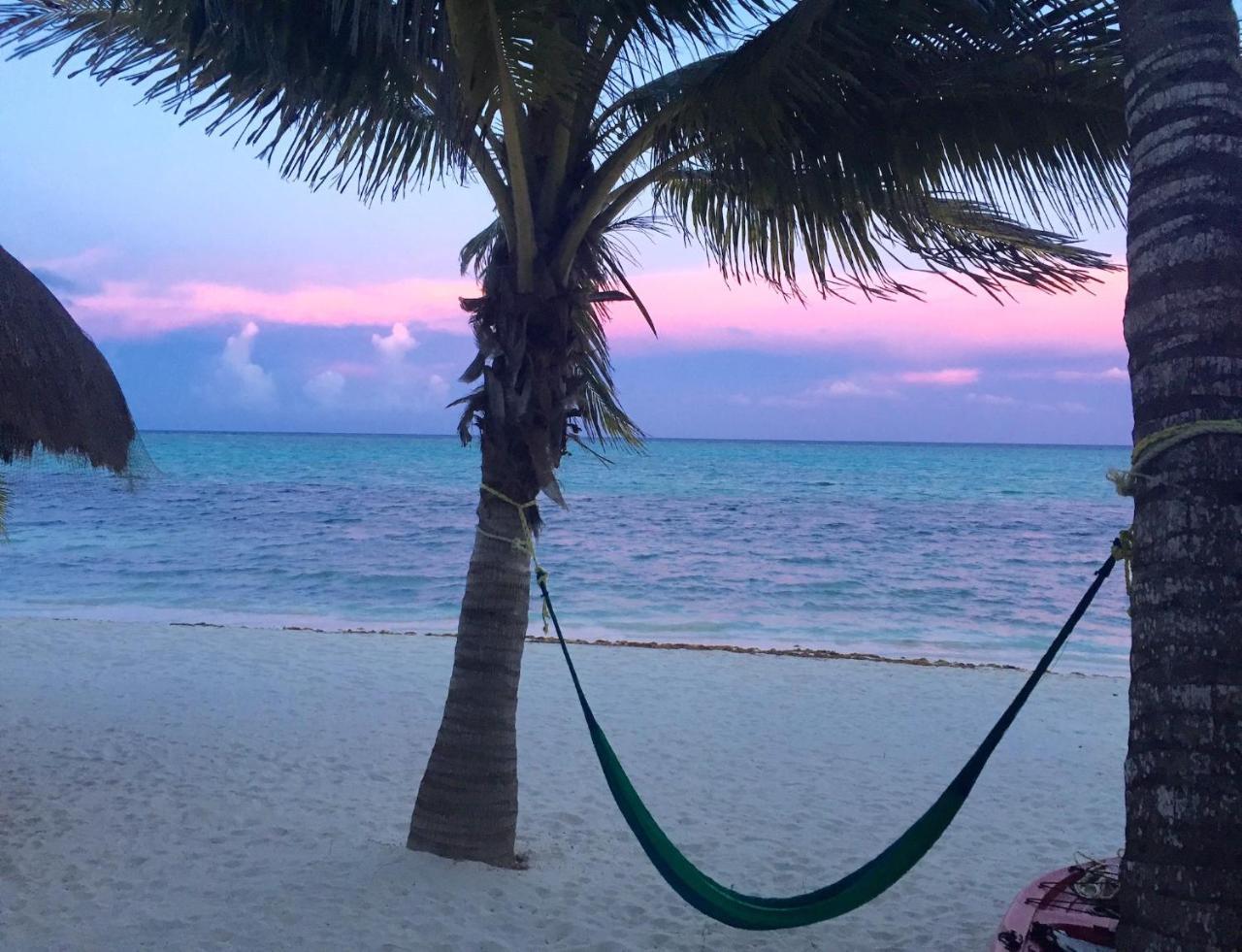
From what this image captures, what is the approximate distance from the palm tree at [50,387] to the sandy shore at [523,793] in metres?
1.46

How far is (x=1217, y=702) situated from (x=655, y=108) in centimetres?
237

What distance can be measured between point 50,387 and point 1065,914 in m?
3.56

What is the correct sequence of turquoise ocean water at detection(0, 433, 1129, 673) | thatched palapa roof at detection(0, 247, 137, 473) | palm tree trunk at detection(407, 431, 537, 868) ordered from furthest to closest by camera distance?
turquoise ocean water at detection(0, 433, 1129, 673)
thatched palapa roof at detection(0, 247, 137, 473)
palm tree trunk at detection(407, 431, 537, 868)

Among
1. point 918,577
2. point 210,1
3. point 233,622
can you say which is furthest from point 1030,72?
point 918,577

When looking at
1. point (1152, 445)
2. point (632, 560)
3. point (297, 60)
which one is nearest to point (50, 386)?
point (297, 60)

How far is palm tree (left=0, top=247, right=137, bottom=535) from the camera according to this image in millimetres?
3498

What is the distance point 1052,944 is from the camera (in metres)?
1.95

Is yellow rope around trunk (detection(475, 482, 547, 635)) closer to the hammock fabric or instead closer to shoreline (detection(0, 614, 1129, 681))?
the hammock fabric

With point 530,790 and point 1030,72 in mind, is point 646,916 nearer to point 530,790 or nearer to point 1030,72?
point 530,790

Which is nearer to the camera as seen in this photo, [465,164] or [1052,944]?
[1052,944]

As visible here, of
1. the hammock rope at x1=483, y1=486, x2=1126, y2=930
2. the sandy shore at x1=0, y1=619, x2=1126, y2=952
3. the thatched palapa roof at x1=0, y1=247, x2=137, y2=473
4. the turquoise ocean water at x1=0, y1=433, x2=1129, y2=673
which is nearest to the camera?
the hammock rope at x1=483, y1=486, x2=1126, y2=930

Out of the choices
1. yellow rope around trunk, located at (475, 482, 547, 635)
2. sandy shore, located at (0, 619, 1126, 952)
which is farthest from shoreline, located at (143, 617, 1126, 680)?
yellow rope around trunk, located at (475, 482, 547, 635)

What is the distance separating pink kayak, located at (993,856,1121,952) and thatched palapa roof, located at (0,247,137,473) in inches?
134

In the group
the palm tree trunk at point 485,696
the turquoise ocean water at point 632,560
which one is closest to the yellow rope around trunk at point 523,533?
the palm tree trunk at point 485,696
